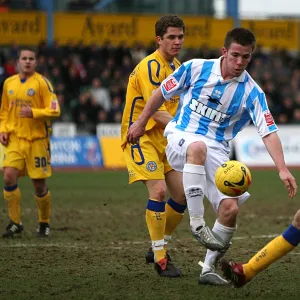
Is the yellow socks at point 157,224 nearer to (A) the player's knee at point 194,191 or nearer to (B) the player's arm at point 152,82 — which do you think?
(B) the player's arm at point 152,82

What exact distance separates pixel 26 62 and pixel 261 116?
4947mm

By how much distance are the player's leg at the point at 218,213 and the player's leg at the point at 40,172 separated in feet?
13.3

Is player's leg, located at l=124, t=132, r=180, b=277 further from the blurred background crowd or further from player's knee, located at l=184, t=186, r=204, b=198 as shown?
the blurred background crowd

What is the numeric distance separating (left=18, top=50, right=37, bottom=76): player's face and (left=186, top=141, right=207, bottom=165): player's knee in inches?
181

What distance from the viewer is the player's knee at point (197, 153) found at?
6879 mm

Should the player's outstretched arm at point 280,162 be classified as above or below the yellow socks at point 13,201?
above

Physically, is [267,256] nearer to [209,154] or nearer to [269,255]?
[269,255]

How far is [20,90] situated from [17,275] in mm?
Answer: 4130

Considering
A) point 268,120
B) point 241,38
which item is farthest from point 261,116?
point 241,38

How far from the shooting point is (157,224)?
784 centimetres

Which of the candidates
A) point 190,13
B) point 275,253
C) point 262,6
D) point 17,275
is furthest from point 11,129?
point 262,6

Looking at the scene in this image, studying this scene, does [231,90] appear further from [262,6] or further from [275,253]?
[262,6]

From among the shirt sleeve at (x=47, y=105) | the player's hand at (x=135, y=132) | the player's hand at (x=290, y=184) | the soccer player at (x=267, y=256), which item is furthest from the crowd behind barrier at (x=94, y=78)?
the player's hand at (x=290, y=184)

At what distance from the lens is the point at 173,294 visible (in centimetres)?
660
